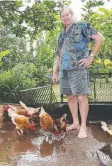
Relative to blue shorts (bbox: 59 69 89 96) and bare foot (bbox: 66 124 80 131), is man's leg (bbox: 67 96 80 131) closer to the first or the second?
bare foot (bbox: 66 124 80 131)

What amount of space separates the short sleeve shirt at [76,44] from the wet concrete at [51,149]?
1127mm

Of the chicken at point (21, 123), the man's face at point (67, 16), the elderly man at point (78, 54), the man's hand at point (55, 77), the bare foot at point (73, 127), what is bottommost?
the bare foot at point (73, 127)

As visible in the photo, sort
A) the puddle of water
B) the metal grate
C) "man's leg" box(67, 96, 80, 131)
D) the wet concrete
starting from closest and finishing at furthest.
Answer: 1. the wet concrete
2. the puddle of water
3. "man's leg" box(67, 96, 80, 131)
4. the metal grate

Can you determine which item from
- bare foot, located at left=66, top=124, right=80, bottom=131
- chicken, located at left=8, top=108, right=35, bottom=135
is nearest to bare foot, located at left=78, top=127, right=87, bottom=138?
bare foot, located at left=66, top=124, right=80, bottom=131

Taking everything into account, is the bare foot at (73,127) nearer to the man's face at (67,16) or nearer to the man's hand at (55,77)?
the man's hand at (55,77)

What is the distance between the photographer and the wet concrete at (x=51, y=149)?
461 centimetres

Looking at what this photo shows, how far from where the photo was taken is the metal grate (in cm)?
695

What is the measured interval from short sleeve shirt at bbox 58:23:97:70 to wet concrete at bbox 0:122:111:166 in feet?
3.70

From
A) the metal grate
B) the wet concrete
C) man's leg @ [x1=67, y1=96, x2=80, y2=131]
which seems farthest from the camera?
the metal grate

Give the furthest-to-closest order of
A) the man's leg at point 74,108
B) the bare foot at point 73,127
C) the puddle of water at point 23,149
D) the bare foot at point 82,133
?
the bare foot at point 73,127, the man's leg at point 74,108, the bare foot at point 82,133, the puddle of water at point 23,149

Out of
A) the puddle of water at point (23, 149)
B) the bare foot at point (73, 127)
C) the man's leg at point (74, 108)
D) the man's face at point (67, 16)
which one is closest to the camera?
the puddle of water at point (23, 149)

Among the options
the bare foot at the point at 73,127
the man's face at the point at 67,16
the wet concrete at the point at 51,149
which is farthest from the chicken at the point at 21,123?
the man's face at the point at 67,16

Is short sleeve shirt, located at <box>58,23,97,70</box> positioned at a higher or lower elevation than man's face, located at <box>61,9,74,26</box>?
lower

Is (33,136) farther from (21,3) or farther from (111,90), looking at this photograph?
(21,3)
